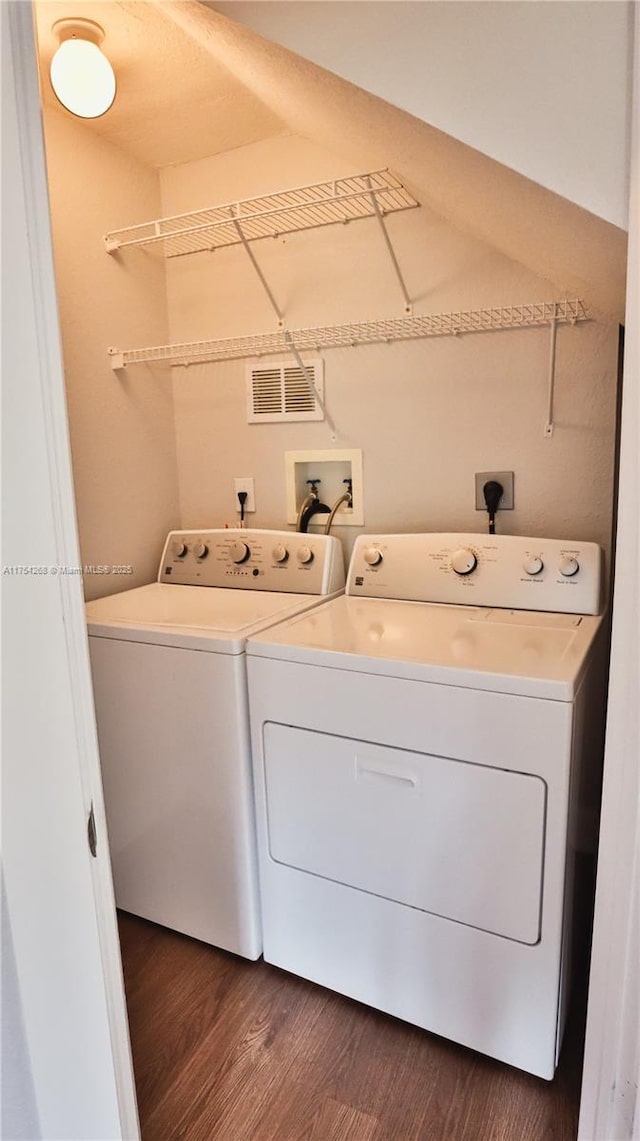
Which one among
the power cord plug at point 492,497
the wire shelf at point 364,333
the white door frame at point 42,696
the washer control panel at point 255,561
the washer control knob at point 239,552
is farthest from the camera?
the washer control knob at point 239,552

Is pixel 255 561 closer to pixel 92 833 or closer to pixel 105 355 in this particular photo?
pixel 105 355

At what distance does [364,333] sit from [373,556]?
0.71 metres

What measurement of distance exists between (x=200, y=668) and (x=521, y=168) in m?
1.18

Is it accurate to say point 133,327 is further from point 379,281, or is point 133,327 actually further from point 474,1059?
point 474,1059

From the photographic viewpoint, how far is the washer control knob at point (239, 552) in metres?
2.10

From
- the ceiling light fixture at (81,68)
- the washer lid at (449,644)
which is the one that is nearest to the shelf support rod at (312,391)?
the washer lid at (449,644)

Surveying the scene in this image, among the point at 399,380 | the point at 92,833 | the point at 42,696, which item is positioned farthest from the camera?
the point at 399,380

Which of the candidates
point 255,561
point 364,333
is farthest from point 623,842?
point 364,333

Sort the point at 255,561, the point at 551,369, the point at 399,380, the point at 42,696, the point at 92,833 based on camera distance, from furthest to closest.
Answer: the point at 255,561, the point at 399,380, the point at 551,369, the point at 92,833, the point at 42,696

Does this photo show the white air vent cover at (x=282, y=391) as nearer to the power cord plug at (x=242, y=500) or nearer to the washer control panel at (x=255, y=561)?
the power cord plug at (x=242, y=500)

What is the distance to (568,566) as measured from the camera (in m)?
1.63

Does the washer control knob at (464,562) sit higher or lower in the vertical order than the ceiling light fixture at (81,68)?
lower

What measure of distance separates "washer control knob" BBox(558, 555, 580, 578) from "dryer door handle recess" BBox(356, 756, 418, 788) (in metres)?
0.68

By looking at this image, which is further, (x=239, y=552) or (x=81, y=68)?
(x=239, y=552)
